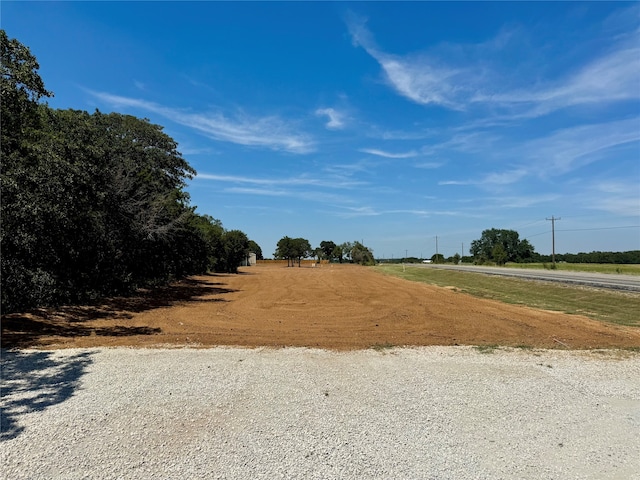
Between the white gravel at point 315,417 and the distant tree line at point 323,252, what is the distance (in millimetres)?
87374

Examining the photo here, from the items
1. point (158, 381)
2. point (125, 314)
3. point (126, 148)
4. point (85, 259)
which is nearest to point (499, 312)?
point (158, 381)

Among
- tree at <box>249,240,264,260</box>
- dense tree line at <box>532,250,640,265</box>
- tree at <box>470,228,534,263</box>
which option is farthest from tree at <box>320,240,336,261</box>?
dense tree line at <box>532,250,640,265</box>

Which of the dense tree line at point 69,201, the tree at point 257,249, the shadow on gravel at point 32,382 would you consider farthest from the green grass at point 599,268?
the tree at point 257,249

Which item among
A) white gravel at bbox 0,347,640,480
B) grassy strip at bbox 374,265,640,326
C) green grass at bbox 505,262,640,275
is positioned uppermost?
green grass at bbox 505,262,640,275

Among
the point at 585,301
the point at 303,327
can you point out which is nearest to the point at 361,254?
the point at 585,301

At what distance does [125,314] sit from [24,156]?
218 inches

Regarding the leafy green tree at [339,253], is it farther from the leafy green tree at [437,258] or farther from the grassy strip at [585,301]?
the grassy strip at [585,301]

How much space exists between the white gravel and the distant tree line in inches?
3440

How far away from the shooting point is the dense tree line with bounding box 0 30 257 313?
9.38 meters

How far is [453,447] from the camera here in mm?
3865

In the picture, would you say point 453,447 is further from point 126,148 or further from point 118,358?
point 126,148

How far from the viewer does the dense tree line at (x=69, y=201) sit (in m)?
9.38

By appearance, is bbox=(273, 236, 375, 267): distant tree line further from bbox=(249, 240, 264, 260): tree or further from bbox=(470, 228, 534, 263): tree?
bbox=(470, 228, 534, 263): tree

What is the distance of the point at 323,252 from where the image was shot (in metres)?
134
